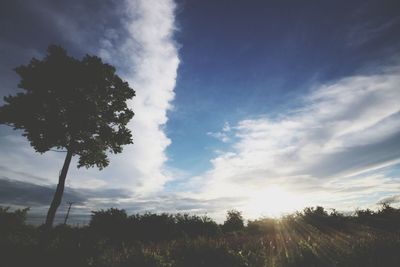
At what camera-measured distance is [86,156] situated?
20.0m

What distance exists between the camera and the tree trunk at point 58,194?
17409 mm

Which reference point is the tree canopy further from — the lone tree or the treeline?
the treeline

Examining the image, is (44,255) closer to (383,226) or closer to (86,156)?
(86,156)

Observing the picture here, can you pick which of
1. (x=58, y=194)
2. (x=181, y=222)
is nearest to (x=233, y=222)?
(x=181, y=222)

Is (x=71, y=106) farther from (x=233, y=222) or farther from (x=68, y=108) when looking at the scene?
(x=233, y=222)

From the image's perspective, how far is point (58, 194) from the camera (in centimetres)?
1841

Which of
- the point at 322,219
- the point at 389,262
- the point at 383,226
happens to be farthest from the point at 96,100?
the point at 383,226

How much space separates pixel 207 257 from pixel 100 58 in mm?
17808

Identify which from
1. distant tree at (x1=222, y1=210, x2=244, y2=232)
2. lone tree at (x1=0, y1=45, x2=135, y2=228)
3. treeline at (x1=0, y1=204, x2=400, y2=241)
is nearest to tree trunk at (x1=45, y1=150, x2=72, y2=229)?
lone tree at (x1=0, y1=45, x2=135, y2=228)

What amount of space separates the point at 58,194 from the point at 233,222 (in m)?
21.1

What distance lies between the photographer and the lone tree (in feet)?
59.1

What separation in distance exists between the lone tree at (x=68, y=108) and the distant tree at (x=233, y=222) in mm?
17843

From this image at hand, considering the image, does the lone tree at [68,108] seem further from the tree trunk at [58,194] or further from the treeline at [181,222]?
the treeline at [181,222]

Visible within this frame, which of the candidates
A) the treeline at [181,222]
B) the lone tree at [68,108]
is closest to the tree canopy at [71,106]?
the lone tree at [68,108]
